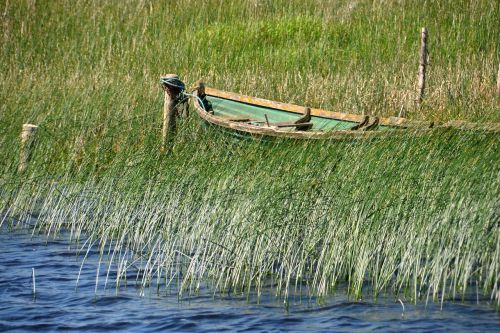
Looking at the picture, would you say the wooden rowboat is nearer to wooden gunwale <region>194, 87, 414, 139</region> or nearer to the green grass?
wooden gunwale <region>194, 87, 414, 139</region>

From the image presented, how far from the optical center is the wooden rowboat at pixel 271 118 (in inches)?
396

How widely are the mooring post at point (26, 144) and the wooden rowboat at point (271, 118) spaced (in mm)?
1923

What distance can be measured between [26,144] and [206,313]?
13.2 ft

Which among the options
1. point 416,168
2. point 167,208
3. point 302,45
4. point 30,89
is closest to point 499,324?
point 416,168

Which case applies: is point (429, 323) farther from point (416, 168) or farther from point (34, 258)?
point (34, 258)

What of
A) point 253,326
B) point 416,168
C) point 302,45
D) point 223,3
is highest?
point 223,3

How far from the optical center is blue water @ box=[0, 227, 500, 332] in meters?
6.56

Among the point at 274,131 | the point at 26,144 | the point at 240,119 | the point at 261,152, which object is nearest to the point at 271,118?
the point at 240,119

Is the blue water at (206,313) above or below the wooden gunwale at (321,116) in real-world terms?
below

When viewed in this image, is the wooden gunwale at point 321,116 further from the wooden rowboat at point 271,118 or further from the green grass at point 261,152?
the green grass at point 261,152

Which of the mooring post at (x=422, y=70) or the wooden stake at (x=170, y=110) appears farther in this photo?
the mooring post at (x=422, y=70)

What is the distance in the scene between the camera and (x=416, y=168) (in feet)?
24.1

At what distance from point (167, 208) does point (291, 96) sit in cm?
515

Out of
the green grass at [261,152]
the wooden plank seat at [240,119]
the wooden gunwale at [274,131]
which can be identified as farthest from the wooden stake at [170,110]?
the wooden plank seat at [240,119]
